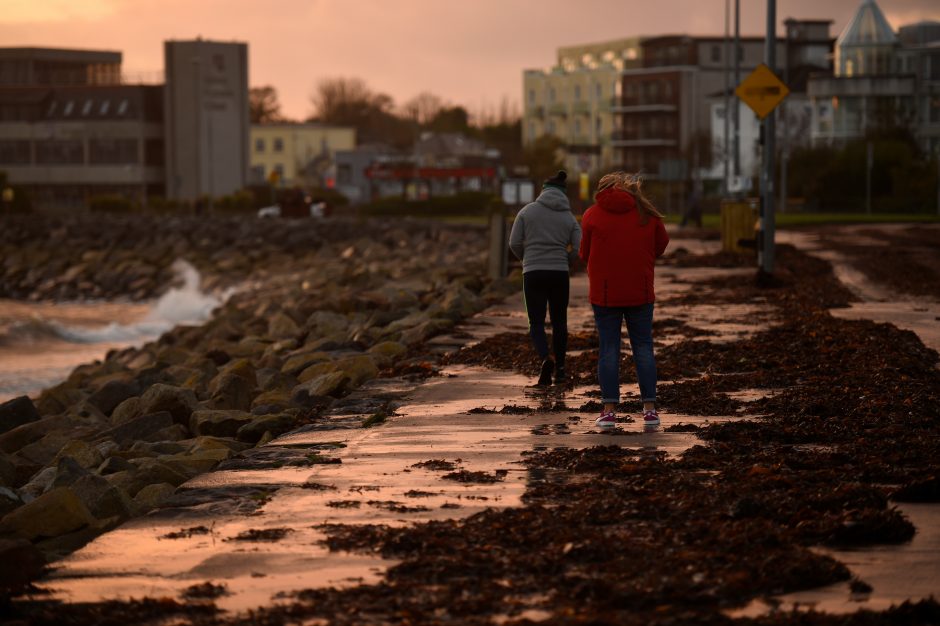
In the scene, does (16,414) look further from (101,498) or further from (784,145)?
(784,145)

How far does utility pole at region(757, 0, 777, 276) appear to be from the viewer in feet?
82.7

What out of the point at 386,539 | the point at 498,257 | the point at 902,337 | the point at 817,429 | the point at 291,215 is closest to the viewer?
the point at 386,539

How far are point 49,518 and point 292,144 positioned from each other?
149 meters

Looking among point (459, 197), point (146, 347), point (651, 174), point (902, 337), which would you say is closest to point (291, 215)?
point (459, 197)

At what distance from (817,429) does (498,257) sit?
17.3 metres

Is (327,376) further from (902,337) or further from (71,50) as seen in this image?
(71,50)

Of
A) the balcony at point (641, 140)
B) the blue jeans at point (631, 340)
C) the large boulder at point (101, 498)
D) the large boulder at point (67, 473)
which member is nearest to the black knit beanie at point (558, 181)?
the blue jeans at point (631, 340)

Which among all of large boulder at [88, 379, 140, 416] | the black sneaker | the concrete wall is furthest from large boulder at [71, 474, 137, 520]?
the concrete wall

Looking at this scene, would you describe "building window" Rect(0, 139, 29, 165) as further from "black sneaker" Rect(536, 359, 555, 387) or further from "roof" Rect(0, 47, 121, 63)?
"black sneaker" Rect(536, 359, 555, 387)

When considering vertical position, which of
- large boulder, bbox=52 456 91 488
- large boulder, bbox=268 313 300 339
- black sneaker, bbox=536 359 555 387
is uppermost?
black sneaker, bbox=536 359 555 387

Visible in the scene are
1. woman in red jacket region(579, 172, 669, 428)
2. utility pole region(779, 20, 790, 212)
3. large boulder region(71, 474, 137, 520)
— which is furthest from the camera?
utility pole region(779, 20, 790, 212)

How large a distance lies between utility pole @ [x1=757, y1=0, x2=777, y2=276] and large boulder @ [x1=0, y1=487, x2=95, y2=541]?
17.4 metres

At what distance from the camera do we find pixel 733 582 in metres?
6.40

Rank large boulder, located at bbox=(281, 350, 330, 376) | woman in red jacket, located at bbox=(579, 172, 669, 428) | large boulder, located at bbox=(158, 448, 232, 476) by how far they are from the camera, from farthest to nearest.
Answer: large boulder, located at bbox=(281, 350, 330, 376) → woman in red jacket, located at bbox=(579, 172, 669, 428) → large boulder, located at bbox=(158, 448, 232, 476)
